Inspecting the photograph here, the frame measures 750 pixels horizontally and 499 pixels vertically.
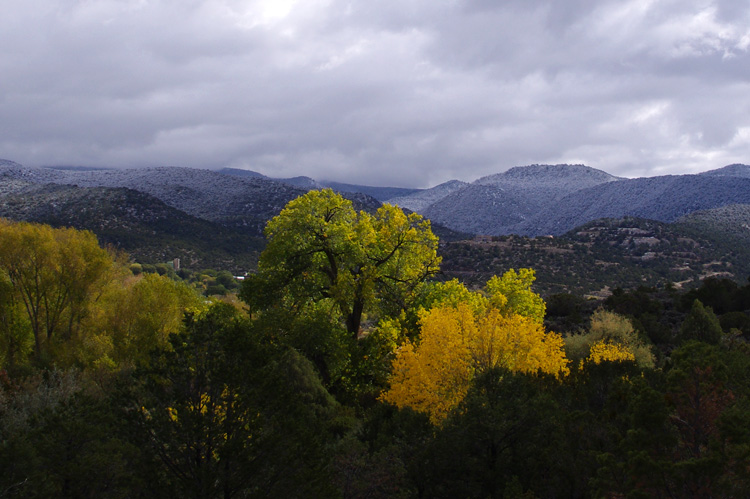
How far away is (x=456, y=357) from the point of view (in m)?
21.2

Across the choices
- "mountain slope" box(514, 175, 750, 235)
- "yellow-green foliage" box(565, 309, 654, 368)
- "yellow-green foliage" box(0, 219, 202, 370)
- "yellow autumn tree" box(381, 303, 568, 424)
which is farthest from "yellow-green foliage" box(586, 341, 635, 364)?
"mountain slope" box(514, 175, 750, 235)

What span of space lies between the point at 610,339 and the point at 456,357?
21576mm

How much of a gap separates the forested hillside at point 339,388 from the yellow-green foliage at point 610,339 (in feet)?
0.68

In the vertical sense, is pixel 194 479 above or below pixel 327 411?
above

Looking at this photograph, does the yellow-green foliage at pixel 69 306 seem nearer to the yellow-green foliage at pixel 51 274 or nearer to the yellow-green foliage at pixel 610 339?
the yellow-green foliage at pixel 51 274

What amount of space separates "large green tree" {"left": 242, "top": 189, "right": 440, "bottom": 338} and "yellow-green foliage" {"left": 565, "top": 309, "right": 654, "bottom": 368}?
1620 centimetres

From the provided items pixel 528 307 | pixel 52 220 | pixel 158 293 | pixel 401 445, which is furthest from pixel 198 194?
pixel 401 445

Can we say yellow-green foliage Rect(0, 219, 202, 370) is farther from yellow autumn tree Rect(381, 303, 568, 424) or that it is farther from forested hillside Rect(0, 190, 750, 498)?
yellow autumn tree Rect(381, 303, 568, 424)

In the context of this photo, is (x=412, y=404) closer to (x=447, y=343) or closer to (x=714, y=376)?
(x=447, y=343)

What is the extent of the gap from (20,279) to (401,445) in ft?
99.8

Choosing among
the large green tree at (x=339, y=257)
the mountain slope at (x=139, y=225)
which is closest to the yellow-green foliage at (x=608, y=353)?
the large green tree at (x=339, y=257)

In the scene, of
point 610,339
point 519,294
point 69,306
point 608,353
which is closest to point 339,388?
point 519,294

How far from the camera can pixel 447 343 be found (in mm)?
21141

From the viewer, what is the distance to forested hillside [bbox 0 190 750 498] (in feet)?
33.5
